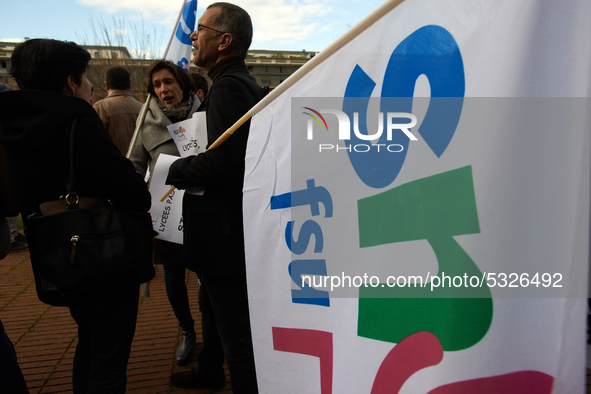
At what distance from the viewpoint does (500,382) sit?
91 centimetres

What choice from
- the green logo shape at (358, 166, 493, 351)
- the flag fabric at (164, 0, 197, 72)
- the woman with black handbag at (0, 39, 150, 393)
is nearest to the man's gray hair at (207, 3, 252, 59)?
the woman with black handbag at (0, 39, 150, 393)

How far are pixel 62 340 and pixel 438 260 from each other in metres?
3.08

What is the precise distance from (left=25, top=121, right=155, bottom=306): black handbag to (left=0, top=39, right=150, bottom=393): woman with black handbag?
0.04 feet

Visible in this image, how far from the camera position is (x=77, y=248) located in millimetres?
1603

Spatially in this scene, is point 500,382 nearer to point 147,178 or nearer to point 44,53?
point 44,53

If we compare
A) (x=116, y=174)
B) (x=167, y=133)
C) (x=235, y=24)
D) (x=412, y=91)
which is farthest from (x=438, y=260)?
(x=167, y=133)

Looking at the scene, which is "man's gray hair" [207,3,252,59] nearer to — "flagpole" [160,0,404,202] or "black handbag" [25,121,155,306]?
"flagpole" [160,0,404,202]

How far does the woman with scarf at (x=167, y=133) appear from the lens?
256 centimetres

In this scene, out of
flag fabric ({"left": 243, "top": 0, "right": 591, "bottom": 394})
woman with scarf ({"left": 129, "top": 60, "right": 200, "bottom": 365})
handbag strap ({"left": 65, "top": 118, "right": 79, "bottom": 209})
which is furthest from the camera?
woman with scarf ({"left": 129, "top": 60, "right": 200, "bottom": 365})

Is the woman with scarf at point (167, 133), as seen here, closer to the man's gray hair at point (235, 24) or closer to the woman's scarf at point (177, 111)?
the woman's scarf at point (177, 111)

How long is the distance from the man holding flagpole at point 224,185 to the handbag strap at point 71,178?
0.40m

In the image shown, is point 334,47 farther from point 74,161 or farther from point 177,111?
point 177,111

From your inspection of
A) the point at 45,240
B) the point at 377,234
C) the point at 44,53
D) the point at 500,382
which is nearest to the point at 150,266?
the point at 45,240

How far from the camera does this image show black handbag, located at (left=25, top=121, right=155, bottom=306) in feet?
5.25
